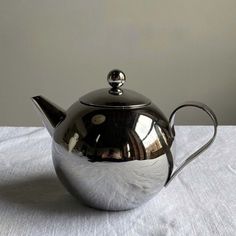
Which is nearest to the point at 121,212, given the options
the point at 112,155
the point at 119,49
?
the point at 112,155

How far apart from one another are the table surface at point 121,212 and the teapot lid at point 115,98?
14 cm

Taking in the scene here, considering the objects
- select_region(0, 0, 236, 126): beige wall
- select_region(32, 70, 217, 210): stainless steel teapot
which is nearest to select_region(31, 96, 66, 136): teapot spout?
select_region(32, 70, 217, 210): stainless steel teapot

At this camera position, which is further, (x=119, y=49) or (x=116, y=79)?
(x=119, y=49)

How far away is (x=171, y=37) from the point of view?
5.40 ft

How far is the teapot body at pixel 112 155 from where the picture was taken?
1.51 ft

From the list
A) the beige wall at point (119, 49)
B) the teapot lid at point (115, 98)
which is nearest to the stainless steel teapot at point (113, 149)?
the teapot lid at point (115, 98)

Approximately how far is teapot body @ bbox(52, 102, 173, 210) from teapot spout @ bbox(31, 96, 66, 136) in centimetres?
2

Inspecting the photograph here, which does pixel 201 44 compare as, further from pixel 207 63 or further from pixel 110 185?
pixel 110 185

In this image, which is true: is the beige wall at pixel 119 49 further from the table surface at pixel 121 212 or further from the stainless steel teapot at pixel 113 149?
the stainless steel teapot at pixel 113 149

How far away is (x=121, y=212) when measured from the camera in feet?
1.63

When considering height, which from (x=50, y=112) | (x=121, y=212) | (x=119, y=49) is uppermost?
(x=50, y=112)

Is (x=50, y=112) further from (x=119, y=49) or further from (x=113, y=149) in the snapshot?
(x=119, y=49)

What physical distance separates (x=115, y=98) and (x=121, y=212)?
146mm

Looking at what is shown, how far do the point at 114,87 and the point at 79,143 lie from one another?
0.10 metres
